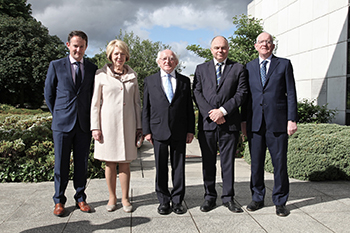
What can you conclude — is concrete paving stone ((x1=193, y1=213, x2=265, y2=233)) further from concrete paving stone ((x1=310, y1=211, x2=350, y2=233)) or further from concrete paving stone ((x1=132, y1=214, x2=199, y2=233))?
concrete paving stone ((x1=310, y1=211, x2=350, y2=233))

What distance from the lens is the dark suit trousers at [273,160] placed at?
142 inches

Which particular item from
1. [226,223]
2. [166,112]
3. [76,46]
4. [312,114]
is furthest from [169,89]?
[312,114]

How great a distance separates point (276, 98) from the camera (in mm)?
3586

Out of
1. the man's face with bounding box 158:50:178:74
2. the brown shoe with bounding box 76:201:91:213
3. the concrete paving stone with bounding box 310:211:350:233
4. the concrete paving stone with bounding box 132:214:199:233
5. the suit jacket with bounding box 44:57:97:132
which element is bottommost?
the concrete paving stone with bounding box 310:211:350:233

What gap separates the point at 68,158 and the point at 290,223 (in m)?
2.66

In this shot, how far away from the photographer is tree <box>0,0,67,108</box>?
84.5 ft

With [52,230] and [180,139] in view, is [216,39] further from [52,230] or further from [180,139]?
[52,230]

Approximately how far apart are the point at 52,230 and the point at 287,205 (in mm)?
2849

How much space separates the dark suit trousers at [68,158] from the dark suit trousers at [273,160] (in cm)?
209

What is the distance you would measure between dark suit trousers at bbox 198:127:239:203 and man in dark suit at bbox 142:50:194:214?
26cm

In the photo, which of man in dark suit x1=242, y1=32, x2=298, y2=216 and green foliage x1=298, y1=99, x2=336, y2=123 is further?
green foliage x1=298, y1=99, x2=336, y2=123

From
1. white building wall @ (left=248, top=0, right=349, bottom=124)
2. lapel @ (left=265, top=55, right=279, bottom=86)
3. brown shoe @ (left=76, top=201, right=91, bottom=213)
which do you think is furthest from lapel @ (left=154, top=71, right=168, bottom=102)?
white building wall @ (left=248, top=0, right=349, bottom=124)

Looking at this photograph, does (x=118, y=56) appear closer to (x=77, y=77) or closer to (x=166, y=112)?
(x=77, y=77)

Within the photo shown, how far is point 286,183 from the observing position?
3.65 meters
